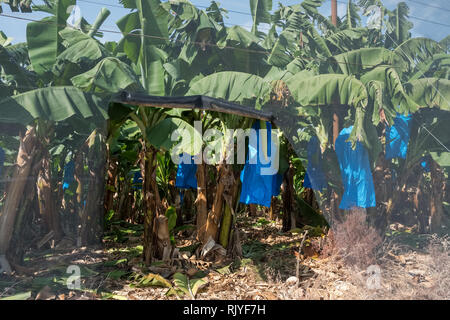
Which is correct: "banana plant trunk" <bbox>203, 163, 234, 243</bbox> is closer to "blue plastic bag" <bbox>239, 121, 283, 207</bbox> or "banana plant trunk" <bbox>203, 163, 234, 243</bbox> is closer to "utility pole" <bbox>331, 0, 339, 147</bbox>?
"blue plastic bag" <bbox>239, 121, 283, 207</bbox>

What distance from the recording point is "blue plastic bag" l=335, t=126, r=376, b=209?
14.0 ft

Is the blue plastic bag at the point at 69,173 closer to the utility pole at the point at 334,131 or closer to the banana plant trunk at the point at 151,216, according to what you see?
the banana plant trunk at the point at 151,216

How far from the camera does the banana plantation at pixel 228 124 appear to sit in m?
3.95

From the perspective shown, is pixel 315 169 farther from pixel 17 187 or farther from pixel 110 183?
pixel 110 183

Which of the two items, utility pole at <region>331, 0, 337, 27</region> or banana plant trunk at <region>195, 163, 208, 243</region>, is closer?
utility pole at <region>331, 0, 337, 27</region>

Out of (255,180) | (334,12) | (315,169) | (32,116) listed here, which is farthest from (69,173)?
(334,12)

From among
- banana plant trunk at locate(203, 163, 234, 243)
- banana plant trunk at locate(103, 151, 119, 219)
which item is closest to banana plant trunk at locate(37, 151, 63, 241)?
banana plant trunk at locate(103, 151, 119, 219)

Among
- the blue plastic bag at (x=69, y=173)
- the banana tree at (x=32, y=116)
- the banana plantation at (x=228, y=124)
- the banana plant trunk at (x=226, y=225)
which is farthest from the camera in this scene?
the blue plastic bag at (x=69, y=173)

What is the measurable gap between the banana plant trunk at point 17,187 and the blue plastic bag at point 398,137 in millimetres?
4663

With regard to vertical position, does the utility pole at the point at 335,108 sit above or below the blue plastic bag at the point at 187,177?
above

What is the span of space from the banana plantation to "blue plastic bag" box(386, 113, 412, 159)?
0.03 m

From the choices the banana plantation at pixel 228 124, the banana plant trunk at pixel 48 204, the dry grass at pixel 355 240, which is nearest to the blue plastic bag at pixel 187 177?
the banana plantation at pixel 228 124

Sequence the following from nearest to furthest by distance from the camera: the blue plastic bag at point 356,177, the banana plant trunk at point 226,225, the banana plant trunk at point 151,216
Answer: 1. the blue plastic bag at point 356,177
2. the banana plant trunk at point 151,216
3. the banana plant trunk at point 226,225
